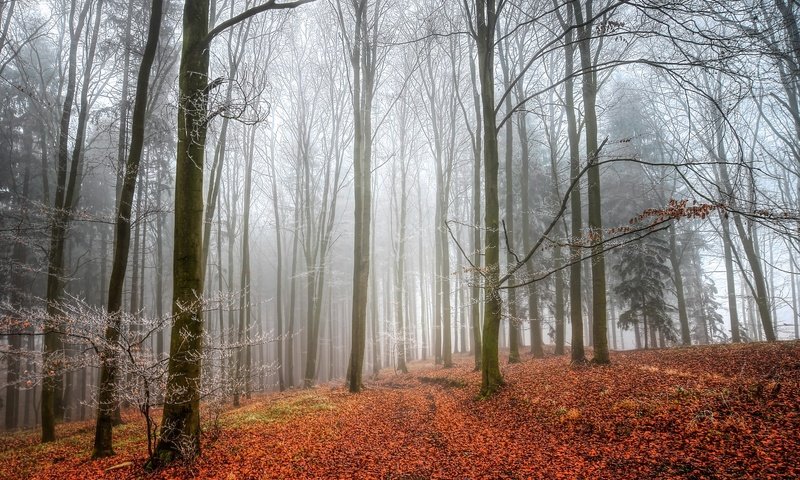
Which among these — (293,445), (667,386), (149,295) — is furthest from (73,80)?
(149,295)

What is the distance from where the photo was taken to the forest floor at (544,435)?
456cm

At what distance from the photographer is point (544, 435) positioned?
630 cm

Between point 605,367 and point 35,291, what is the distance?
25773 mm

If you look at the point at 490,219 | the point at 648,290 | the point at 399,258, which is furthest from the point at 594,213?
the point at 399,258

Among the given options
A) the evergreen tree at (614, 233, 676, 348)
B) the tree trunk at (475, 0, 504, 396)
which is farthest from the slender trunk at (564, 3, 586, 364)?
the evergreen tree at (614, 233, 676, 348)

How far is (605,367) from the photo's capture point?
9.77 metres

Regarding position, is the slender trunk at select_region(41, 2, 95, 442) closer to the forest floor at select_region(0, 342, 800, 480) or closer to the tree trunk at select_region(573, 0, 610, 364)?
the forest floor at select_region(0, 342, 800, 480)

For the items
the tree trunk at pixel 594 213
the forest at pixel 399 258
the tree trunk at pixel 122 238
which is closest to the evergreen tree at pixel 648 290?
the forest at pixel 399 258

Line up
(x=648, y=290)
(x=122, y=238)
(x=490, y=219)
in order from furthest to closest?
(x=648, y=290) < (x=490, y=219) < (x=122, y=238)

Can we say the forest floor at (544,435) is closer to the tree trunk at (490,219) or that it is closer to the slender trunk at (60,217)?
the tree trunk at (490,219)

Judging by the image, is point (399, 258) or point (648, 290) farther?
point (399, 258)

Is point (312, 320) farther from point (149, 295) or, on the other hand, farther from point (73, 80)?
point (149, 295)

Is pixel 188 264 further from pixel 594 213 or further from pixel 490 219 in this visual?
pixel 594 213

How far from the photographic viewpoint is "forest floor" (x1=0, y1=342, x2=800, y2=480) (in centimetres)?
456
